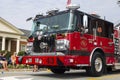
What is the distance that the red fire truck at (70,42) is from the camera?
38.2ft

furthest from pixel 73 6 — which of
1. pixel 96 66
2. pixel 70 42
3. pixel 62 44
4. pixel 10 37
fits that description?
pixel 10 37

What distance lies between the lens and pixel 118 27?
15.2 m

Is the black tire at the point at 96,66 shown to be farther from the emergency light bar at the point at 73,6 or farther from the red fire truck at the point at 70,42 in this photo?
the emergency light bar at the point at 73,6

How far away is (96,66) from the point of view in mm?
12953

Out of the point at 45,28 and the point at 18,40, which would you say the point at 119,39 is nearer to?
the point at 45,28

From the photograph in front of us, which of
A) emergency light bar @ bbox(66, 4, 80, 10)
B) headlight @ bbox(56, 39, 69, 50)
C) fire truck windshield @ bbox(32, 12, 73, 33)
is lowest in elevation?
headlight @ bbox(56, 39, 69, 50)

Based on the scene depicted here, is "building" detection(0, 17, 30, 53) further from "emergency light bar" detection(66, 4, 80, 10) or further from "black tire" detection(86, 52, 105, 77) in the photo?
"emergency light bar" detection(66, 4, 80, 10)

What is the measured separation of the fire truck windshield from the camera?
1195cm

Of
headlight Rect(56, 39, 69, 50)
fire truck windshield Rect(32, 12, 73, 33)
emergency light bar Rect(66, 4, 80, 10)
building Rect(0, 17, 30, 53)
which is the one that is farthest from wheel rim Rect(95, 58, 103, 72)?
building Rect(0, 17, 30, 53)

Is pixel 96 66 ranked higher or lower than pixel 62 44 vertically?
lower

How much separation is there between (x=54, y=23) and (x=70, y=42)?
1329 millimetres

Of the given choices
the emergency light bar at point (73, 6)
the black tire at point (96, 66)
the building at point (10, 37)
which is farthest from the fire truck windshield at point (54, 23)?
the building at point (10, 37)

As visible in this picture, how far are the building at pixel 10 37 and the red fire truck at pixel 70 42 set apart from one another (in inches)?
1628

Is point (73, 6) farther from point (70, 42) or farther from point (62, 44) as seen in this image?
point (62, 44)
